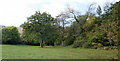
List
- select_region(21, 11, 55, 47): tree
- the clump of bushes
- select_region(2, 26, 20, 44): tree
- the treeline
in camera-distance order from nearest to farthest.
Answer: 1. the clump of bushes
2. the treeline
3. select_region(21, 11, 55, 47): tree
4. select_region(2, 26, 20, 44): tree

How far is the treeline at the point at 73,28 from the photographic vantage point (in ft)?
48.1

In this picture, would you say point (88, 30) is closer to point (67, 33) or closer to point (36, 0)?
point (67, 33)

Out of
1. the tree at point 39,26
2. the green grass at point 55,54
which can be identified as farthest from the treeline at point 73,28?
the green grass at point 55,54

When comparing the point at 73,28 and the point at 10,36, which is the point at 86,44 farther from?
the point at 10,36

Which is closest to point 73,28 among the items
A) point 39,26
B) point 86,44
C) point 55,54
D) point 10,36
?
point 86,44

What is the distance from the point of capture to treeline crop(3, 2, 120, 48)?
1466cm

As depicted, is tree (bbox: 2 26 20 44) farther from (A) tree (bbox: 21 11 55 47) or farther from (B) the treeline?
(A) tree (bbox: 21 11 55 47)

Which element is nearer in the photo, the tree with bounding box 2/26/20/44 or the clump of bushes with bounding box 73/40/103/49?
the clump of bushes with bounding box 73/40/103/49

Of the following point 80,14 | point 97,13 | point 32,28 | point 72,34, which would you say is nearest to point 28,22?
point 32,28

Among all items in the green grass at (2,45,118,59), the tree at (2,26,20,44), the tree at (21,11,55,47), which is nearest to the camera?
the green grass at (2,45,118,59)

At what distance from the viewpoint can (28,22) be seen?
16.2 m

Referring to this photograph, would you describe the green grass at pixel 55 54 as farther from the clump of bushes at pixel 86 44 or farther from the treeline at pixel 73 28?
the clump of bushes at pixel 86 44

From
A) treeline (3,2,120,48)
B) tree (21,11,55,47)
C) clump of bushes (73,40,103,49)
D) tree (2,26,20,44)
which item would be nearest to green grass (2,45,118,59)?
treeline (3,2,120,48)

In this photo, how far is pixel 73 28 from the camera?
59.4 feet
